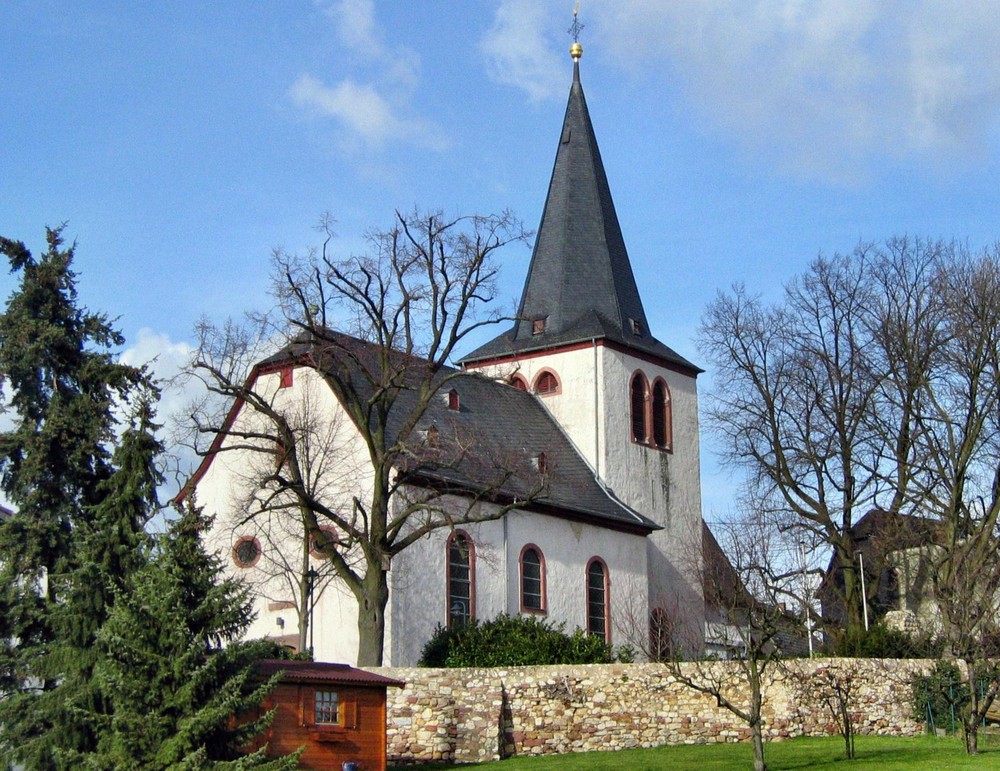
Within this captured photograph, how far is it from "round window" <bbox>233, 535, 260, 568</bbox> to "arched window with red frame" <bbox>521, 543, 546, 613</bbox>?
6925 millimetres

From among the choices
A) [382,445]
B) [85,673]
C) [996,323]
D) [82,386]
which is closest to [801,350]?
[996,323]

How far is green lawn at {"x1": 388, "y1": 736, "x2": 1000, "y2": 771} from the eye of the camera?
23.6 m

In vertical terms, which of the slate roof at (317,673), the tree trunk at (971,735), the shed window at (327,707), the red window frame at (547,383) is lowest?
the tree trunk at (971,735)

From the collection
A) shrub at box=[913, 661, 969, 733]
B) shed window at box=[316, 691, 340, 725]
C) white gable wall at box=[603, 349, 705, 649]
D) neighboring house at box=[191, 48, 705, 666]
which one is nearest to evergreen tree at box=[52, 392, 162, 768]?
shed window at box=[316, 691, 340, 725]

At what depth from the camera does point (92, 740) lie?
800 inches

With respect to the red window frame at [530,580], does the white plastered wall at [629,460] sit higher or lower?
higher

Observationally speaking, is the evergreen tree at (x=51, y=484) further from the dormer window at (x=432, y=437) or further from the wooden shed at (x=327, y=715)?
the dormer window at (x=432, y=437)

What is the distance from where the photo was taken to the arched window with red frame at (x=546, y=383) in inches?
1742

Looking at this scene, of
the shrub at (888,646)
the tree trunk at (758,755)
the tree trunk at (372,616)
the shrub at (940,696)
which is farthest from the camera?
the shrub at (888,646)

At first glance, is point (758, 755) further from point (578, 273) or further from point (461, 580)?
point (578, 273)

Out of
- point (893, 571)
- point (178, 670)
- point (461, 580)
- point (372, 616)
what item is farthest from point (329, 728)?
point (893, 571)

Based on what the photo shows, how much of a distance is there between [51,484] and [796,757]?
1406 centimetres

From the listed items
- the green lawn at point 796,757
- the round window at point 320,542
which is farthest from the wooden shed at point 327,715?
the round window at point 320,542

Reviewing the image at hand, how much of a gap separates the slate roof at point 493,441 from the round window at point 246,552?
4.33m
